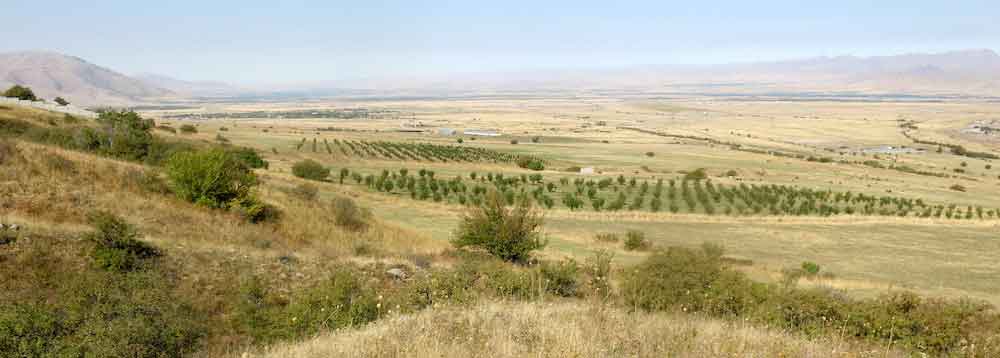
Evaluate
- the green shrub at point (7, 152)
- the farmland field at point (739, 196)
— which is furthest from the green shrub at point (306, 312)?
the farmland field at point (739, 196)

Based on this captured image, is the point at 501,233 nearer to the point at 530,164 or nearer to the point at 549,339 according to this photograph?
the point at 549,339

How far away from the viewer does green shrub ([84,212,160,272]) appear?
12.2 m

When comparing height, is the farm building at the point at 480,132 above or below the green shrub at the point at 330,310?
below

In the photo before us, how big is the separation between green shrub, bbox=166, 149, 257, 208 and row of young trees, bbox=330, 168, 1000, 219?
20.0 meters

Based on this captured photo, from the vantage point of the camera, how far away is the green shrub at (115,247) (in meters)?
12.2

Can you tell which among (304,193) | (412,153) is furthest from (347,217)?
(412,153)

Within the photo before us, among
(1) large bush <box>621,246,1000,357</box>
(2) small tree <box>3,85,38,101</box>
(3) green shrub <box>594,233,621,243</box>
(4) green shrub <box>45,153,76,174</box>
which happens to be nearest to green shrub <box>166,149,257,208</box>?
(4) green shrub <box>45,153,76,174</box>

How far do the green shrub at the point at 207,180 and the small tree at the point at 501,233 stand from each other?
22.8ft

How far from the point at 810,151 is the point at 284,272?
105m

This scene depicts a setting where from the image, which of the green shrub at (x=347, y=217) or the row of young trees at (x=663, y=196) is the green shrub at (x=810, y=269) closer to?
the row of young trees at (x=663, y=196)

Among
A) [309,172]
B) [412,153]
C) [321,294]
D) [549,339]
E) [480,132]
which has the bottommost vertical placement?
[480,132]

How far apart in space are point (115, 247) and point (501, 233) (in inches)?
413

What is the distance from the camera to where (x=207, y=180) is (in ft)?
62.2

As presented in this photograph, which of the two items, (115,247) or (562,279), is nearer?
(115,247)
